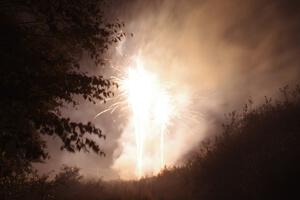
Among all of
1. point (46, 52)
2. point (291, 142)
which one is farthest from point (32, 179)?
point (291, 142)

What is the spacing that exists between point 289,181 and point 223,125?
5472 millimetres

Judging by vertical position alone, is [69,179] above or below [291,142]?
above

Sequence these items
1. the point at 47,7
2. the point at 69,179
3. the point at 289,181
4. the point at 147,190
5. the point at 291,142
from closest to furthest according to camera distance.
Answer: the point at 47,7, the point at 289,181, the point at 291,142, the point at 147,190, the point at 69,179

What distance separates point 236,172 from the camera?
11070 millimetres

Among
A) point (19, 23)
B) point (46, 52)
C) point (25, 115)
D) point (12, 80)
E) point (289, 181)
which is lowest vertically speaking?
point (289, 181)

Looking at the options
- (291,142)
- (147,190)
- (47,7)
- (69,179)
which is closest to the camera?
(47,7)

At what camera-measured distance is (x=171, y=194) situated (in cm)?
1195

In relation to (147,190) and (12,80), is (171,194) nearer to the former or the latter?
(147,190)

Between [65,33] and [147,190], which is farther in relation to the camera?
A: [147,190]

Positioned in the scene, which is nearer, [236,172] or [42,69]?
[42,69]

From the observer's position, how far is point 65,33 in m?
7.52

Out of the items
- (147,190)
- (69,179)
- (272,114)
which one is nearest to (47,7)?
(147,190)

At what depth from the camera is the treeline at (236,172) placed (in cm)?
941

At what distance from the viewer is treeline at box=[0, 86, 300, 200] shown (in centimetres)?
941
